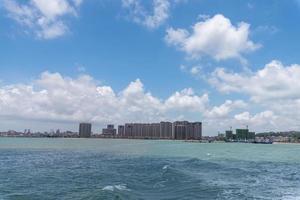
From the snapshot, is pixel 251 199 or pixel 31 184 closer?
pixel 251 199

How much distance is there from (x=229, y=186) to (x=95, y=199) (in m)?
14.8

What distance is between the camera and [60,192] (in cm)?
3434

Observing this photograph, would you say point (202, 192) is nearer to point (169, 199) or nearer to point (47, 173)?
point (169, 199)

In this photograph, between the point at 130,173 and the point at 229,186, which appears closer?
the point at 229,186

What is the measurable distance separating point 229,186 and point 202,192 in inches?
196

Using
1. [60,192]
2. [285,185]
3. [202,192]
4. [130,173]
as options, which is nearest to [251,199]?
[202,192]

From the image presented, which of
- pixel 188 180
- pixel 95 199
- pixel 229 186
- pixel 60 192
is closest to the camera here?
pixel 95 199

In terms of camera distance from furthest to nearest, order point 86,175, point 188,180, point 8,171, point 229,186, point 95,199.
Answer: point 8,171 → point 86,175 → point 188,180 → point 229,186 → point 95,199

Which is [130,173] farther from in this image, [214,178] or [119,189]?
[119,189]

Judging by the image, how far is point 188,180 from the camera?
43219mm

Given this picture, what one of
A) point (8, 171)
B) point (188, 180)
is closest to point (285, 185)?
point (188, 180)

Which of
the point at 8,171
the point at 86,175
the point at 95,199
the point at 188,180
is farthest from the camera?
the point at 8,171

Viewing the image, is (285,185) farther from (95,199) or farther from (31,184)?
(31,184)

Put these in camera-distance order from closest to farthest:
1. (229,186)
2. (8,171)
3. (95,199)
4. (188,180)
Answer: (95,199), (229,186), (188,180), (8,171)
